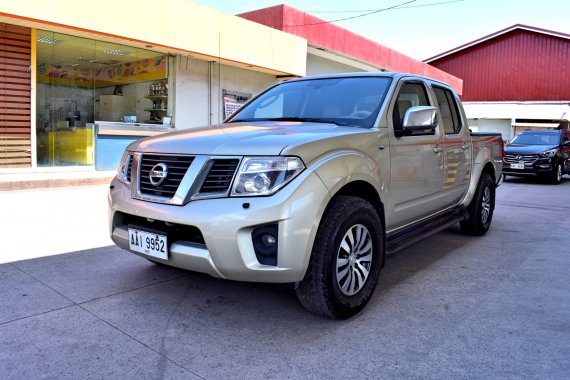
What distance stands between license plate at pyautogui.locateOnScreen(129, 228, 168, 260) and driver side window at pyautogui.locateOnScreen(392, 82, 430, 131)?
2.06m

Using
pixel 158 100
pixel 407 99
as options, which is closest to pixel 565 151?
pixel 158 100

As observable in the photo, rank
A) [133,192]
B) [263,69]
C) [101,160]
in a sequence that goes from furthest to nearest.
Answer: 1. [263,69]
2. [101,160]
3. [133,192]

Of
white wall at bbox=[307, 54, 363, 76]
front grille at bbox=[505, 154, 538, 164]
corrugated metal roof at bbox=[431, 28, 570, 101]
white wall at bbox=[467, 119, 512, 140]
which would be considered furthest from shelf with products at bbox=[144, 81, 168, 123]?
corrugated metal roof at bbox=[431, 28, 570, 101]

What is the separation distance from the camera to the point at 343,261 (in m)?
3.10

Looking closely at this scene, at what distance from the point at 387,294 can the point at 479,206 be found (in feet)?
8.58

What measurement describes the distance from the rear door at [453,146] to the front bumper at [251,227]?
7.53 ft

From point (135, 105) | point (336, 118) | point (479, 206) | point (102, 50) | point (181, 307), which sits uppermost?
point (102, 50)

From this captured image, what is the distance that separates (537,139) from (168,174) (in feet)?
49.0

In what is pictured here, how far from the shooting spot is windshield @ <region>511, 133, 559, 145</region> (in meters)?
14.7

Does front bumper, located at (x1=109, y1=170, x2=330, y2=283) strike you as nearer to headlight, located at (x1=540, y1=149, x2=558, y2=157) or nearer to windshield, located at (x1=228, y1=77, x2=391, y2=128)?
windshield, located at (x1=228, y1=77, x2=391, y2=128)

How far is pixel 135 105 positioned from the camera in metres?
12.6

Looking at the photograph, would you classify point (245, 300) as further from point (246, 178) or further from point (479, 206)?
point (479, 206)

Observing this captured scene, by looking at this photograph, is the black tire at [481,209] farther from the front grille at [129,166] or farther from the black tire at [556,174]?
the black tire at [556,174]

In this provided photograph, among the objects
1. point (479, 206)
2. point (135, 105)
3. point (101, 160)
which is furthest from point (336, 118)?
point (135, 105)
